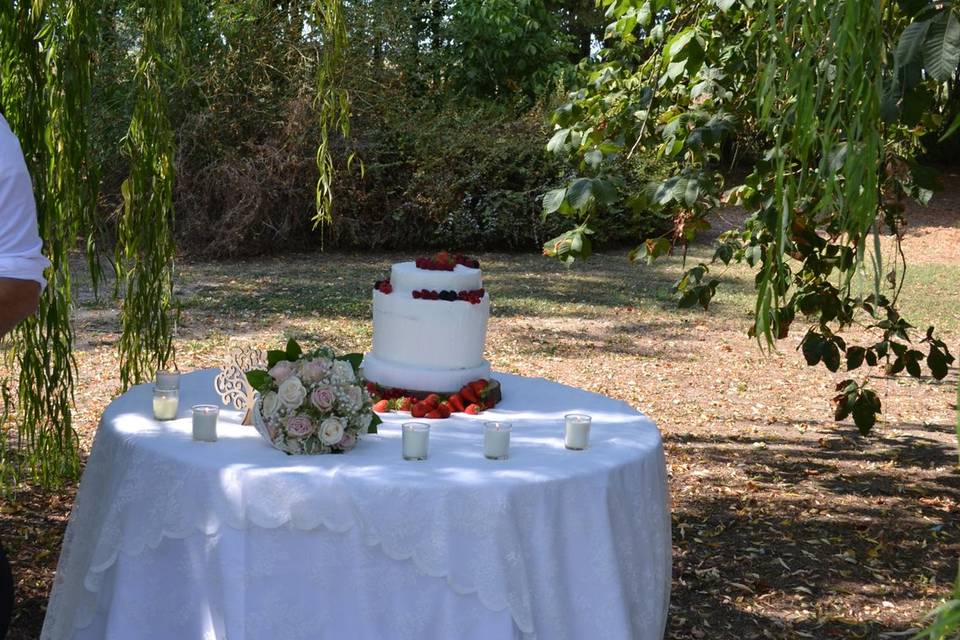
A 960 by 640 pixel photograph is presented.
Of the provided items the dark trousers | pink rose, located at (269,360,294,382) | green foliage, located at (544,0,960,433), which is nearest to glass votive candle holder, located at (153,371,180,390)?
pink rose, located at (269,360,294,382)

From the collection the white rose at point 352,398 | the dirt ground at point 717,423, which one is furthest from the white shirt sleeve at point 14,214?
the dirt ground at point 717,423

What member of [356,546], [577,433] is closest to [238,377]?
[356,546]

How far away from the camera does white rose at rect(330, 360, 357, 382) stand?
8.98ft

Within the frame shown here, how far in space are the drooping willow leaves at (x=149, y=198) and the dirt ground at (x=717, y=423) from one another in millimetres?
902

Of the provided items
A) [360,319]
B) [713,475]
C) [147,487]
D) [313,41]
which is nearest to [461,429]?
[147,487]

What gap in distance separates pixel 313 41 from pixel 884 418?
23.9ft

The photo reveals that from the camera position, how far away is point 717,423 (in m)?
6.50

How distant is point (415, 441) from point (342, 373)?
0.26 m

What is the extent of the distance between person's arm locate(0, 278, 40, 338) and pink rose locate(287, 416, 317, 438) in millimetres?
705

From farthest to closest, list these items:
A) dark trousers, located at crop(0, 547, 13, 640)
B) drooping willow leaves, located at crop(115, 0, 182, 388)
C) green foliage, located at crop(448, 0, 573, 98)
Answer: green foliage, located at crop(448, 0, 573, 98) < drooping willow leaves, located at crop(115, 0, 182, 388) < dark trousers, located at crop(0, 547, 13, 640)

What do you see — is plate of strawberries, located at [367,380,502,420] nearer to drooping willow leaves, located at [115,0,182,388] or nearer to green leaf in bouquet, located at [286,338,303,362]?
green leaf in bouquet, located at [286,338,303,362]

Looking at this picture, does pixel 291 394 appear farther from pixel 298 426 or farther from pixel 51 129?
A: pixel 51 129

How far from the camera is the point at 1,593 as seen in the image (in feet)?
7.08

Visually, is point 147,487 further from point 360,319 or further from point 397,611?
point 360,319
